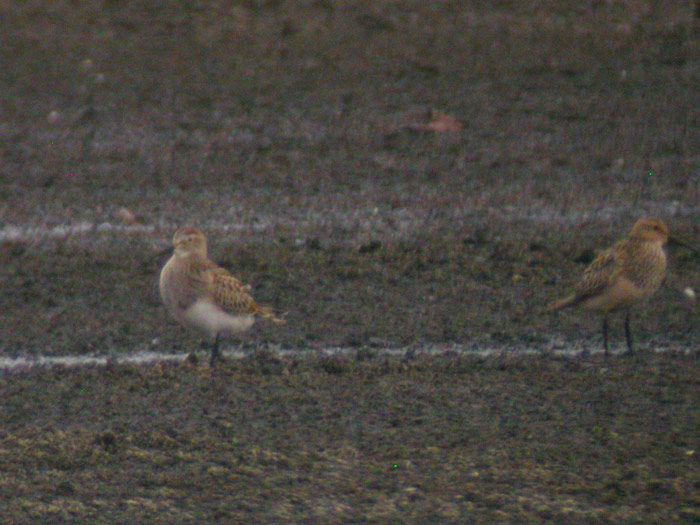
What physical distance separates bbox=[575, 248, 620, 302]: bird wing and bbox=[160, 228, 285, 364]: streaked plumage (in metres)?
1.71

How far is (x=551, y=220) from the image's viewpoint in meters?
9.20

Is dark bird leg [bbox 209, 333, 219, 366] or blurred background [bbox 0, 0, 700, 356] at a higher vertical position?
blurred background [bbox 0, 0, 700, 356]

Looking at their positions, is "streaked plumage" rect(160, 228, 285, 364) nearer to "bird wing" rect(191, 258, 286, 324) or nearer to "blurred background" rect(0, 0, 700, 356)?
"bird wing" rect(191, 258, 286, 324)

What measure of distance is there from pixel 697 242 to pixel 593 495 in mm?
4106

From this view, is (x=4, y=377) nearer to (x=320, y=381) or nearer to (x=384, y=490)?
(x=320, y=381)

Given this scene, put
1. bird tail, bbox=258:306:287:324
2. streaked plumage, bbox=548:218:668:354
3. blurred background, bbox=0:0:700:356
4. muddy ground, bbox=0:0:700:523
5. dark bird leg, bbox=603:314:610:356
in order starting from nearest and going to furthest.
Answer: muddy ground, bbox=0:0:700:523 < dark bird leg, bbox=603:314:610:356 < streaked plumage, bbox=548:218:668:354 < bird tail, bbox=258:306:287:324 < blurred background, bbox=0:0:700:356

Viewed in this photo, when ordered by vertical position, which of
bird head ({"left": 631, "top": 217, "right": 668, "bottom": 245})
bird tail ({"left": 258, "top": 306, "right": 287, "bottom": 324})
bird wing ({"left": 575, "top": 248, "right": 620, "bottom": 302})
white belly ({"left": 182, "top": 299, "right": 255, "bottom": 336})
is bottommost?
bird tail ({"left": 258, "top": 306, "right": 287, "bottom": 324})

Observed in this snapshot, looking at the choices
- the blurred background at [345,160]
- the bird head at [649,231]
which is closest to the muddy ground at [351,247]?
the blurred background at [345,160]

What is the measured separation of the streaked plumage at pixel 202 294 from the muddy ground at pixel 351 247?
27 centimetres

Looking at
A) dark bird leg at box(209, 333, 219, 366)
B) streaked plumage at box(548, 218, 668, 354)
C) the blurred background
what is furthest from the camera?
the blurred background

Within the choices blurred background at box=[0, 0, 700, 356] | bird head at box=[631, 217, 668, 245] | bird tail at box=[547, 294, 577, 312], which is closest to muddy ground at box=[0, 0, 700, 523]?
blurred background at box=[0, 0, 700, 356]

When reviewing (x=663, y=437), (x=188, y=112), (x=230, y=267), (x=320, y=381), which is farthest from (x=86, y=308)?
(x=188, y=112)

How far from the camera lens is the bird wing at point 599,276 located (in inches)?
271

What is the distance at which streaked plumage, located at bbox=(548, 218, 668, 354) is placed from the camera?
22.5 ft
